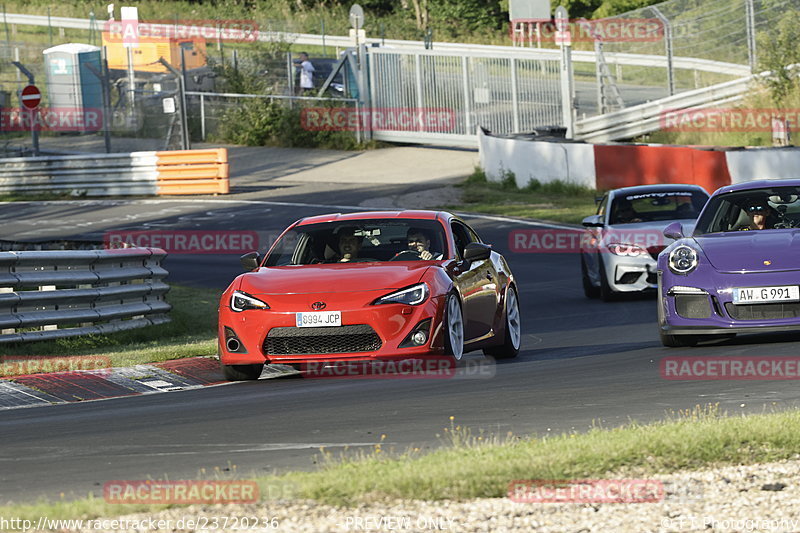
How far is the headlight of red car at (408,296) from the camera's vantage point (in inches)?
409

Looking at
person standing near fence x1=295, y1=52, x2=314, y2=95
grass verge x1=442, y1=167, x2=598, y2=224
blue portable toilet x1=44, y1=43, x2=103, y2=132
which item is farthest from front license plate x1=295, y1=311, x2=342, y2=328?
blue portable toilet x1=44, y1=43, x2=103, y2=132

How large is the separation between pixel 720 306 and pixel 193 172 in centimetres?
2384

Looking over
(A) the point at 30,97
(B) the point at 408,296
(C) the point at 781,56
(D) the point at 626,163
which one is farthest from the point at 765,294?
(A) the point at 30,97

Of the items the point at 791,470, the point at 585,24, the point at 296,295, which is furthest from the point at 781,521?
the point at 585,24

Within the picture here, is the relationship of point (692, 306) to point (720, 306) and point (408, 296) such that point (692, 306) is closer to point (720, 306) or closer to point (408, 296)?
point (720, 306)

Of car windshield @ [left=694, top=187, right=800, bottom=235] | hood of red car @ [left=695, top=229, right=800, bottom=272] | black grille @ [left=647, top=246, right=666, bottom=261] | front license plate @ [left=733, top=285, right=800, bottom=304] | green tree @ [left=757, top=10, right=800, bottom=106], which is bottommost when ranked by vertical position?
black grille @ [left=647, top=246, right=666, bottom=261]

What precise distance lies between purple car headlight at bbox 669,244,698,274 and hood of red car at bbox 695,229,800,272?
12cm

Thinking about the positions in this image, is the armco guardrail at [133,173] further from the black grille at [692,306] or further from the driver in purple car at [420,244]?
the black grille at [692,306]

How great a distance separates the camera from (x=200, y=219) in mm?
28703

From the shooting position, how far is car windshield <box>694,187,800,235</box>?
39.3ft

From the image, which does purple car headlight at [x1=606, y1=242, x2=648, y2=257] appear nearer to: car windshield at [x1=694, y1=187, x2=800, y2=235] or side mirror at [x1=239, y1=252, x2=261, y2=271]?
car windshield at [x1=694, y1=187, x2=800, y2=235]

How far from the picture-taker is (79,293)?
43.7ft

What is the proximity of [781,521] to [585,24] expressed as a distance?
1186 inches

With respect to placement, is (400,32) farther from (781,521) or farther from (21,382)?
(781,521)
